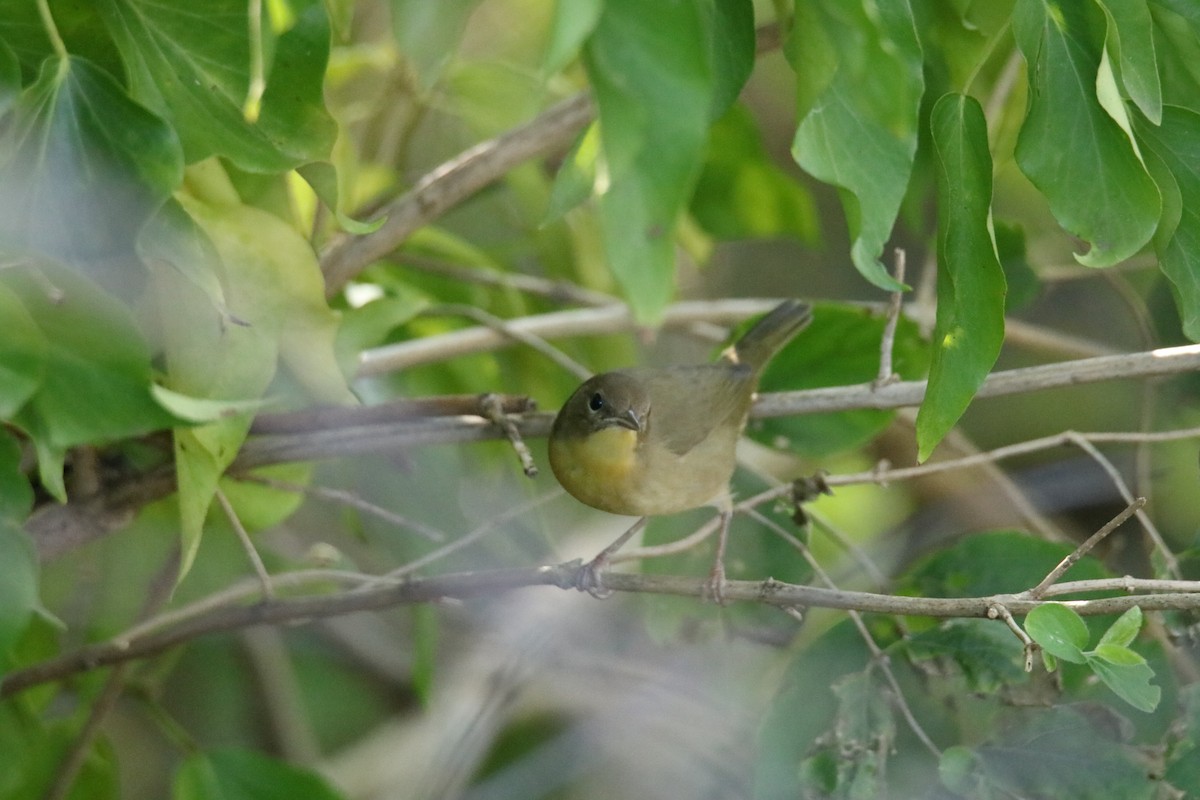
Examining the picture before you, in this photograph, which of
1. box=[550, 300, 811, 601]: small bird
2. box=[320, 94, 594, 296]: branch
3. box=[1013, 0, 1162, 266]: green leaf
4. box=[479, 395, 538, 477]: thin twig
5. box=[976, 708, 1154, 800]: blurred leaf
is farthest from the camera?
box=[550, 300, 811, 601]: small bird

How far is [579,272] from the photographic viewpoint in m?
2.99

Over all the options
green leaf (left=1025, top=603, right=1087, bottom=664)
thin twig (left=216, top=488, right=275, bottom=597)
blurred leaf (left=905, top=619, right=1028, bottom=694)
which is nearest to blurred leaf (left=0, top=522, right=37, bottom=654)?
thin twig (left=216, top=488, right=275, bottom=597)

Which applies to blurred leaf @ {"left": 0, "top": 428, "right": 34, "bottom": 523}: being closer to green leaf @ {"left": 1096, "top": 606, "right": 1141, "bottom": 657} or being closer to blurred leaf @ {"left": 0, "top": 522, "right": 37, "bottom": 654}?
blurred leaf @ {"left": 0, "top": 522, "right": 37, "bottom": 654}

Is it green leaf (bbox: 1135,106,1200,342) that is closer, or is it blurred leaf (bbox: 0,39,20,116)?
blurred leaf (bbox: 0,39,20,116)

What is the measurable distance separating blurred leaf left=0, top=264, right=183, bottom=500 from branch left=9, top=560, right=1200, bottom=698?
60cm

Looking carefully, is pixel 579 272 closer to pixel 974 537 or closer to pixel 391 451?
pixel 391 451

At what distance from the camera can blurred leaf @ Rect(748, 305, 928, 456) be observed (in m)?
2.25

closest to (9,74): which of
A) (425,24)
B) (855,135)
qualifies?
(425,24)

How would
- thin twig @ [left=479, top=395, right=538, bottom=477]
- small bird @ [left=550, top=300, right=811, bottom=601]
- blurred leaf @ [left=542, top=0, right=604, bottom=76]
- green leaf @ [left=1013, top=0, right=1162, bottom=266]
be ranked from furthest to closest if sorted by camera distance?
small bird @ [left=550, top=300, right=811, bottom=601]
thin twig @ [left=479, top=395, right=538, bottom=477]
green leaf @ [left=1013, top=0, right=1162, bottom=266]
blurred leaf @ [left=542, top=0, right=604, bottom=76]

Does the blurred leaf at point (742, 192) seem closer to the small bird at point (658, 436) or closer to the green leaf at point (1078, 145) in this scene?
the small bird at point (658, 436)

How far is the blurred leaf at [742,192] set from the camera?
9.27 feet

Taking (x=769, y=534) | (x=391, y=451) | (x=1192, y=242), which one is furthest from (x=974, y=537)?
(x=391, y=451)

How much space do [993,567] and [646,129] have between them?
1.29 metres

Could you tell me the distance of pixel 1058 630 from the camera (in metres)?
1.33
